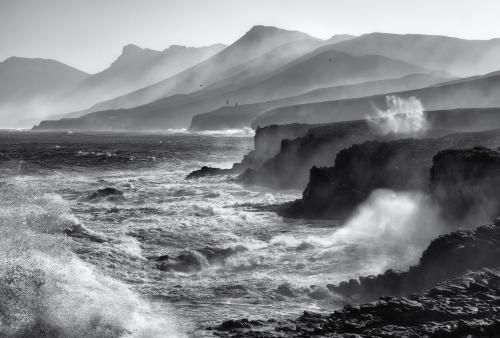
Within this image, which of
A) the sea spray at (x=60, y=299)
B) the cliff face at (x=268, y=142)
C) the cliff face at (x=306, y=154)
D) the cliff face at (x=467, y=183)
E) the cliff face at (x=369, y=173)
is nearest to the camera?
the sea spray at (x=60, y=299)

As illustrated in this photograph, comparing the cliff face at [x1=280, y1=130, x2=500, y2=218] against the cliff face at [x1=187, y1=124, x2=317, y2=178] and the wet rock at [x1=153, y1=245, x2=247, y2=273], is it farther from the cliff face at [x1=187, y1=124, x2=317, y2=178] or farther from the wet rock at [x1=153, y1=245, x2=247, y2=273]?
the cliff face at [x1=187, y1=124, x2=317, y2=178]

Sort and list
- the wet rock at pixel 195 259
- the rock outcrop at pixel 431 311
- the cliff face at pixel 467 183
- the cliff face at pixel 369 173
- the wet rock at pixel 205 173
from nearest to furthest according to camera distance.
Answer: the rock outcrop at pixel 431 311
the wet rock at pixel 195 259
the cliff face at pixel 467 183
the cliff face at pixel 369 173
the wet rock at pixel 205 173

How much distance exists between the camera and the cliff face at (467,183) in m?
21.6

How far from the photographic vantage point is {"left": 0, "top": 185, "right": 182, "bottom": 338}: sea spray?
13492 millimetres

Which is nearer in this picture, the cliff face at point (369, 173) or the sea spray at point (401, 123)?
the cliff face at point (369, 173)

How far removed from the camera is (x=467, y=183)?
2252cm

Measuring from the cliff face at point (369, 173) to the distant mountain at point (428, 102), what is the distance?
81537mm

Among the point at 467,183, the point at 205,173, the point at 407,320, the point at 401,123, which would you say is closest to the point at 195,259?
the point at 407,320

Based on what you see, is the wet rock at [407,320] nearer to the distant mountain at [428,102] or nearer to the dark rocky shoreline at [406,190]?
the dark rocky shoreline at [406,190]

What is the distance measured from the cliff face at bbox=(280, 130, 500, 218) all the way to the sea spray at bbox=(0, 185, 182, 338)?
16.0m

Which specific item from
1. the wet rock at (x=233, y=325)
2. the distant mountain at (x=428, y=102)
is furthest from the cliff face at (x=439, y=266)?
the distant mountain at (x=428, y=102)

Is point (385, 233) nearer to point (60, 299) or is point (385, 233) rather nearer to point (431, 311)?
point (431, 311)

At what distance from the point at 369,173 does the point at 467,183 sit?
1063cm

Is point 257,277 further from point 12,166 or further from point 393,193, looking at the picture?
point 12,166
